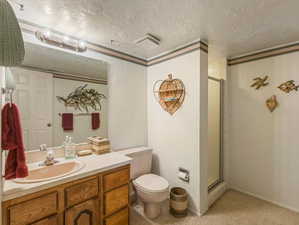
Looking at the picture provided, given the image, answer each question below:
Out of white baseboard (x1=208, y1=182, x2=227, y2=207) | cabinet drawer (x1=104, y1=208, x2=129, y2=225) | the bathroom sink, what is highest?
the bathroom sink

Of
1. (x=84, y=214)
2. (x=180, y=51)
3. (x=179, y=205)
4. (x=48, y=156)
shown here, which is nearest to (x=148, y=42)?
(x=180, y=51)

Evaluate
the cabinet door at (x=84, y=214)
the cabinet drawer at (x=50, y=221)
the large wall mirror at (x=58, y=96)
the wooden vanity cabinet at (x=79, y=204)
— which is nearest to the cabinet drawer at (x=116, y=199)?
the wooden vanity cabinet at (x=79, y=204)

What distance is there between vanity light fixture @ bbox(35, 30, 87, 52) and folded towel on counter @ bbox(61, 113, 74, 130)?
2.59 feet

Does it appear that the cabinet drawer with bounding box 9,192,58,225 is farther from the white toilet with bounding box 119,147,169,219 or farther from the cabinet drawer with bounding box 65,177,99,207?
the white toilet with bounding box 119,147,169,219

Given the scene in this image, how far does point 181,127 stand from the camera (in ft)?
6.76

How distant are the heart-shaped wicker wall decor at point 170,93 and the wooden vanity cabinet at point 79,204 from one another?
105 centimetres

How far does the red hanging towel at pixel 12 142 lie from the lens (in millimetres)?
1052

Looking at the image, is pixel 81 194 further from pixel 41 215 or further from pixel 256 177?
pixel 256 177

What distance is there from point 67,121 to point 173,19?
1623 millimetres

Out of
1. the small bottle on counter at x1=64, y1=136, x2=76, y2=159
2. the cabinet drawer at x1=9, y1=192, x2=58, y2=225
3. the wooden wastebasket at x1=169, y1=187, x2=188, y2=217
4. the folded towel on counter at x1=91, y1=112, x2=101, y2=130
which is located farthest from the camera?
the folded towel on counter at x1=91, y1=112, x2=101, y2=130

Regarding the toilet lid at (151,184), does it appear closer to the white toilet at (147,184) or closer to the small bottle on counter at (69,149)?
the white toilet at (147,184)

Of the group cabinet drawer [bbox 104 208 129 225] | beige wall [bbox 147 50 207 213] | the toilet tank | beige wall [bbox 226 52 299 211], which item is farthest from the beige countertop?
beige wall [bbox 226 52 299 211]

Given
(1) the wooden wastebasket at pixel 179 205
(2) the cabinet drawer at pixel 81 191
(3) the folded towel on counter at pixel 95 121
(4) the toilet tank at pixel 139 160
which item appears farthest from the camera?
(4) the toilet tank at pixel 139 160

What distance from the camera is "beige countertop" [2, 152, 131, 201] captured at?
3.38ft
